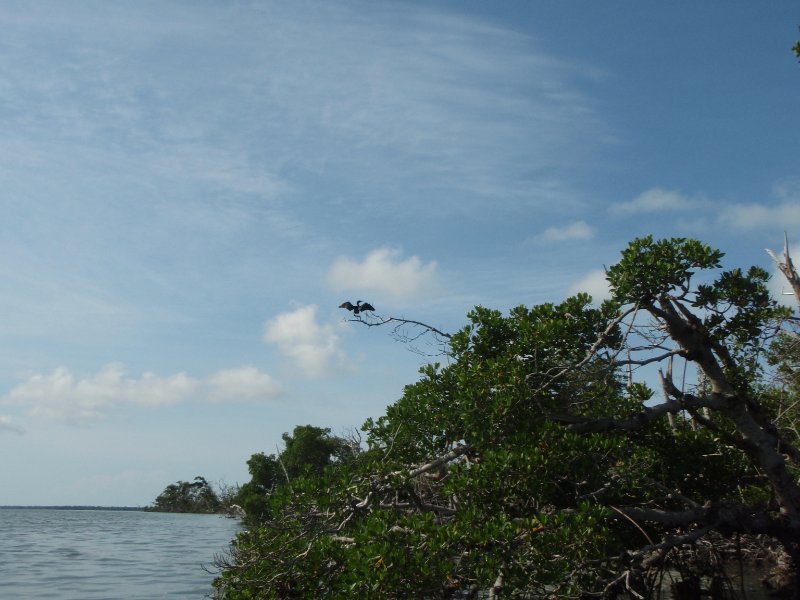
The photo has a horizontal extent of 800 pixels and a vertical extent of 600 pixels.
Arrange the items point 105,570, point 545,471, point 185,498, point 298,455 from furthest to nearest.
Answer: point 185,498
point 298,455
point 105,570
point 545,471

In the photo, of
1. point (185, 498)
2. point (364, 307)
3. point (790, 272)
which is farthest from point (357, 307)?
point (185, 498)

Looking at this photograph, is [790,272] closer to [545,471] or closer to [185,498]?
[545,471]

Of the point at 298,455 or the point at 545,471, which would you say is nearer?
the point at 545,471

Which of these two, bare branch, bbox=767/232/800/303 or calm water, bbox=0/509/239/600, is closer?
bare branch, bbox=767/232/800/303

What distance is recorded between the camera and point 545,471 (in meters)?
7.53

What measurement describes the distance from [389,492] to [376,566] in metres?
2.02

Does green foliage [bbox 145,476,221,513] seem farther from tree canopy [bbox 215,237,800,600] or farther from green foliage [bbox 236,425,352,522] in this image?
tree canopy [bbox 215,237,800,600]

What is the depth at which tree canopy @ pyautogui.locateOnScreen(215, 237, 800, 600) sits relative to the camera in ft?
22.0

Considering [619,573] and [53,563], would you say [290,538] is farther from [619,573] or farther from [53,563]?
[53,563]

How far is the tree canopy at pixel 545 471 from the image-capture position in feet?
22.0

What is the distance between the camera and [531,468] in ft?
24.4

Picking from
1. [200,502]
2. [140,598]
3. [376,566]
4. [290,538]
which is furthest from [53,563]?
[200,502]

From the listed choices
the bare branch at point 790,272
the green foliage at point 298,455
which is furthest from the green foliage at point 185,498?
the bare branch at point 790,272

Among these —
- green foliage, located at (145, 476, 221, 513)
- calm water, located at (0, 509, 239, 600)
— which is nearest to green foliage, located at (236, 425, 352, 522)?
calm water, located at (0, 509, 239, 600)
